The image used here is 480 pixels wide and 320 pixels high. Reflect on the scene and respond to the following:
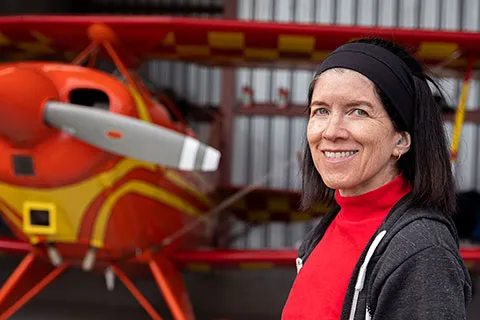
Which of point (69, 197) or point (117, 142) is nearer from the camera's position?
point (117, 142)

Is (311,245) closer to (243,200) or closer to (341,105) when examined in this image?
(341,105)

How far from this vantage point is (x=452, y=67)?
3.47 m

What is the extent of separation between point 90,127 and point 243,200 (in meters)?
2.84

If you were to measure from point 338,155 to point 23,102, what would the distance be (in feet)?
5.57

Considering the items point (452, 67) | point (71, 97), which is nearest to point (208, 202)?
point (71, 97)

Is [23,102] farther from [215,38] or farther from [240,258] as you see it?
[240,258]

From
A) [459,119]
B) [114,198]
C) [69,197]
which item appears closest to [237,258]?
[114,198]

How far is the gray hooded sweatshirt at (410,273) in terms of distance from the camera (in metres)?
A: 0.60

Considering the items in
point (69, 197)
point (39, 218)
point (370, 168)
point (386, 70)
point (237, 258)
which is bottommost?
point (237, 258)

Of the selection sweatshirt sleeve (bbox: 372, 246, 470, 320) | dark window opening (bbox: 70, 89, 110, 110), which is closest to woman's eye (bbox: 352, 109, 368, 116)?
sweatshirt sleeve (bbox: 372, 246, 470, 320)

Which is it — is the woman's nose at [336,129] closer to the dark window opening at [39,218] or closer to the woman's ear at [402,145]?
the woman's ear at [402,145]

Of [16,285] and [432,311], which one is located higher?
[432,311]

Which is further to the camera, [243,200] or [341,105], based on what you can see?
[243,200]

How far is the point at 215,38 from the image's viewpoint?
3.01 m
